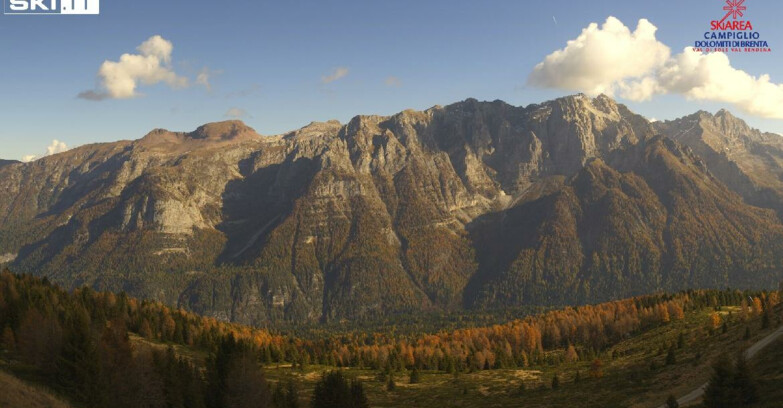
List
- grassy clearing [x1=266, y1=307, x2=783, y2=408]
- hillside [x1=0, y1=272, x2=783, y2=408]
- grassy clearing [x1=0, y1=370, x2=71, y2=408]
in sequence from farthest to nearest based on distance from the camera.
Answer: grassy clearing [x1=266, y1=307, x2=783, y2=408] → hillside [x1=0, y1=272, x2=783, y2=408] → grassy clearing [x1=0, y1=370, x2=71, y2=408]

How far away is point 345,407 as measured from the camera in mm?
67688

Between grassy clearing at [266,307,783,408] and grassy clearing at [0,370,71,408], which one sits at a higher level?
grassy clearing at [0,370,71,408]

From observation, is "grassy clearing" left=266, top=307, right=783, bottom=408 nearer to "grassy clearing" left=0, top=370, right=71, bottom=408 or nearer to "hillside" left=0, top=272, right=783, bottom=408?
"hillside" left=0, top=272, right=783, bottom=408

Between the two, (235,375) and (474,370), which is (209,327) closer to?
(474,370)

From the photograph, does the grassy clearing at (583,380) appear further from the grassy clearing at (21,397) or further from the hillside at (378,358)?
the grassy clearing at (21,397)

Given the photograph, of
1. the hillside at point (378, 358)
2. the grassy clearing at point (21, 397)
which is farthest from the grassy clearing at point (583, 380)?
the grassy clearing at point (21, 397)

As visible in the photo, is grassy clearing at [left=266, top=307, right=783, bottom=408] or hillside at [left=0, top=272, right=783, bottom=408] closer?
hillside at [left=0, top=272, right=783, bottom=408]

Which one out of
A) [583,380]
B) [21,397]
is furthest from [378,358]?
[21,397]

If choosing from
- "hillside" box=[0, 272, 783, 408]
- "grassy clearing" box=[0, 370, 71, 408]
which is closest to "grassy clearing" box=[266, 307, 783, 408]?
"hillside" box=[0, 272, 783, 408]

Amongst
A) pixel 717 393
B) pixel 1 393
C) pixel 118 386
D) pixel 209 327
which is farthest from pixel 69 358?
pixel 209 327

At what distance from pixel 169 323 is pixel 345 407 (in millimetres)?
92783

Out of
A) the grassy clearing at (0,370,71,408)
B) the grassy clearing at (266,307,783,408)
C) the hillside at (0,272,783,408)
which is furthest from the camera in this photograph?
the grassy clearing at (266,307,783,408)

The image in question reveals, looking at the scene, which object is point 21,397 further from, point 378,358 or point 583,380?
point 378,358

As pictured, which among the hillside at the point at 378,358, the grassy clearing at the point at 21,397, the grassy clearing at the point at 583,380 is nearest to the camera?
the grassy clearing at the point at 21,397
